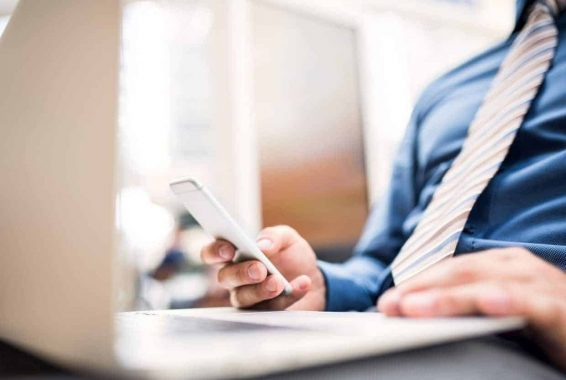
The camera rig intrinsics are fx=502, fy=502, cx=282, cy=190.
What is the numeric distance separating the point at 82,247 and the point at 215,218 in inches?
10.5

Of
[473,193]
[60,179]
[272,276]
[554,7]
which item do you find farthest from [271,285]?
[554,7]

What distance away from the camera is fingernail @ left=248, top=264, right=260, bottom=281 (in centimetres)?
59

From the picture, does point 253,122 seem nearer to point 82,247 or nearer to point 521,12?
point 521,12

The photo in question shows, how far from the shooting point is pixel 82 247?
0.24 meters

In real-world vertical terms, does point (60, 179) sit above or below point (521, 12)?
below

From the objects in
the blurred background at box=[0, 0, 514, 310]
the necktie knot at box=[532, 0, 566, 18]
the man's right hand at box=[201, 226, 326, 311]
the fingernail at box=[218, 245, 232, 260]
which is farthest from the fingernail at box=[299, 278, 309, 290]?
the blurred background at box=[0, 0, 514, 310]

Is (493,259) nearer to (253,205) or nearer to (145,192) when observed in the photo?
(253,205)

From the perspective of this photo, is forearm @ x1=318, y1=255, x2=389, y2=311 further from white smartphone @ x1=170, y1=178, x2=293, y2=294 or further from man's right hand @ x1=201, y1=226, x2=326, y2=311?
white smartphone @ x1=170, y1=178, x2=293, y2=294

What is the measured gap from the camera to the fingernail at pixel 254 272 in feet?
1.94

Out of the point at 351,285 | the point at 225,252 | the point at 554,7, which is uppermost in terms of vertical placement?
the point at 554,7

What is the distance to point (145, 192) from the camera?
6.12 feet

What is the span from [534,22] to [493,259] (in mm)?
604

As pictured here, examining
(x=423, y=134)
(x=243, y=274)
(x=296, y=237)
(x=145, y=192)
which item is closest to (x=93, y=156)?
(x=243, y=274)

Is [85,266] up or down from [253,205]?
up
